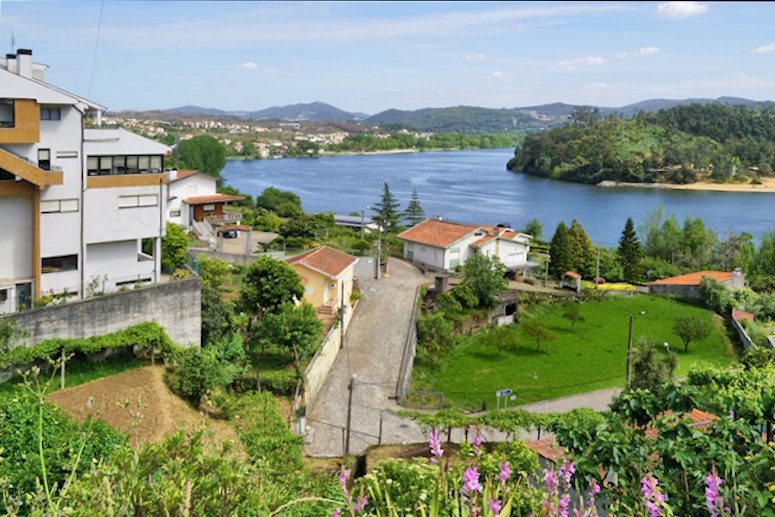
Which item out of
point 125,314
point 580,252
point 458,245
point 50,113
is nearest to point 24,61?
point 50,113

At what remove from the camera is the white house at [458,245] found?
2453 centimetres

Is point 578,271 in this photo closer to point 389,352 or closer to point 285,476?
point 389,352

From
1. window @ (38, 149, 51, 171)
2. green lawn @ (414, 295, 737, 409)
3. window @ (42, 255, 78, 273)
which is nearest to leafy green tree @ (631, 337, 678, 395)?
green lawn @ (414, 295, 737, 409)

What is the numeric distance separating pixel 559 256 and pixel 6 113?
17960 millimetres

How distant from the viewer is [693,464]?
4207 mm

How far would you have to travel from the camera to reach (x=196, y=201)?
2984cm

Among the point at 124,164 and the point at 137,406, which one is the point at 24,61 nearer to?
the point at 124,164

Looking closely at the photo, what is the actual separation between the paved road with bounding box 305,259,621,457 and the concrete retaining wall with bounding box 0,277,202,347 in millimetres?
2681

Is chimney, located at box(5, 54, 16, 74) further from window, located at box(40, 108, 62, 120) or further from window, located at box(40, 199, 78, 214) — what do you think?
window, located at box(40, 199, 78, 214)

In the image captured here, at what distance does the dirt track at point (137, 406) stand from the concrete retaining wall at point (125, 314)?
32.8 inches

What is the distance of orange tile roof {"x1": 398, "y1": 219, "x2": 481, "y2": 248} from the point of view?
24.7 metres

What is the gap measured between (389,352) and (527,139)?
7460 centimetres

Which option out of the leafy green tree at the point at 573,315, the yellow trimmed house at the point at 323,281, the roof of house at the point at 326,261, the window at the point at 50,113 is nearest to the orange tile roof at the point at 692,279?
the leafy green tree at the point at 573,315

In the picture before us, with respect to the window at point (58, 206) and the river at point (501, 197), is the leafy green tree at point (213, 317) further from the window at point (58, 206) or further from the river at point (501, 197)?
the river at point (501, 197)
